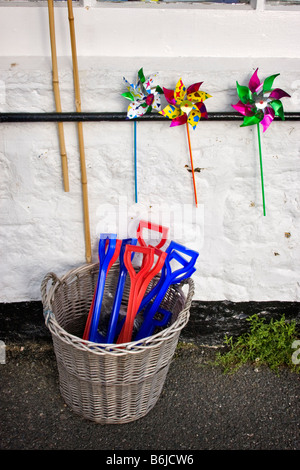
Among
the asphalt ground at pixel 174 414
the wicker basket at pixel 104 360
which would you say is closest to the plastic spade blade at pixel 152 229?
the wicker basket at pixel 104 360

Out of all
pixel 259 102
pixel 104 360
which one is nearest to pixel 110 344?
pixel 104 360

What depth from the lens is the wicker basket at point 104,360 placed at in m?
1.63

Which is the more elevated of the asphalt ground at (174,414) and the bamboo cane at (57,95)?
the bamboo cane at (57,95)

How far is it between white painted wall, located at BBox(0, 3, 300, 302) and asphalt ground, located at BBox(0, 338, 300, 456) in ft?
1.23

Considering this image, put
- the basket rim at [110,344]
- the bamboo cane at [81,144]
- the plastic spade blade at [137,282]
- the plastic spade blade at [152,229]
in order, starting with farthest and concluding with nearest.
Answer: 1. the plastic spade blade at [152,229]
2. the plastic spade blade at [137,282]
3. the bamboo cane at [81,144]
4. the basket rim at [110,344]

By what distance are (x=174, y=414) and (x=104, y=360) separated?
54cm

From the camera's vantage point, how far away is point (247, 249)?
2148mm

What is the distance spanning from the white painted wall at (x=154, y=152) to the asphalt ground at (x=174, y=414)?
0.38 meters

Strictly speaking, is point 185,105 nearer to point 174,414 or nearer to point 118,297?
point 118,297

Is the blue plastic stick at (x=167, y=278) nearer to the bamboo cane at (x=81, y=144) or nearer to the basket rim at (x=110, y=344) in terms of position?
the basket rim at (x=110, y=344)

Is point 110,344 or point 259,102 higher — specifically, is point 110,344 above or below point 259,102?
below

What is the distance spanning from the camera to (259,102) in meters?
1.81

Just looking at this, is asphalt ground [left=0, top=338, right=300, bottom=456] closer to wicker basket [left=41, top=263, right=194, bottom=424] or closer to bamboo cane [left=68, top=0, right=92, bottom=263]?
wicker basket [left=41, top=263, right=194, bottom=424]

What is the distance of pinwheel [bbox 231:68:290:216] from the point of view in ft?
5.89
